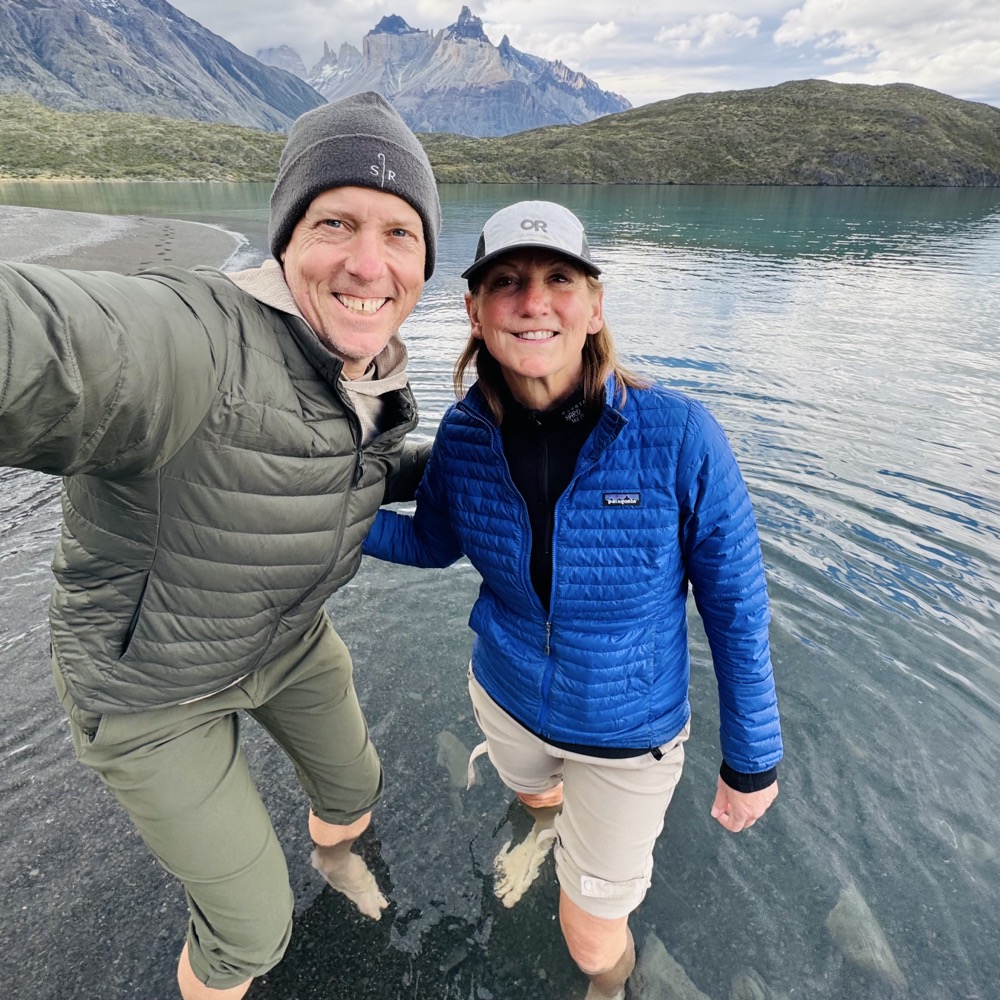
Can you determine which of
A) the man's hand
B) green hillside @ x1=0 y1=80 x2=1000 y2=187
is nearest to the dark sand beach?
the man's hand

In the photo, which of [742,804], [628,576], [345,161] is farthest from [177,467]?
[742,804]

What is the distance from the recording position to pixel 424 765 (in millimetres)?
4285

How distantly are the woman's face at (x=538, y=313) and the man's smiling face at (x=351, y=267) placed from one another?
1.27 ft

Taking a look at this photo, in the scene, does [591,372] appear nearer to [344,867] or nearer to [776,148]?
[344,867]

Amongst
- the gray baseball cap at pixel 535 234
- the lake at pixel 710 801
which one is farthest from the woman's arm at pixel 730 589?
the lake at pixel 710 801

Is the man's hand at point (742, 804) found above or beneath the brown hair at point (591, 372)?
beneath

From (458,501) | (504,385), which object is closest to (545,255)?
(504,385)

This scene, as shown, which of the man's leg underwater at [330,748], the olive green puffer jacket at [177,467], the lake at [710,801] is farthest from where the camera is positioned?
the lake at [710,801]

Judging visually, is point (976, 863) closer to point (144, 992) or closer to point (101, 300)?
point (144, 992)

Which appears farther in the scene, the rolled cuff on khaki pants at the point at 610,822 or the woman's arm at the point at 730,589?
the rolled cuff on khaki pants at the point at 610,822

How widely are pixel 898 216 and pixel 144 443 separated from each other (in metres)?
65.0

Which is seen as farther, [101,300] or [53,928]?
[53,928]

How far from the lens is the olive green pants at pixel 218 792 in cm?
228

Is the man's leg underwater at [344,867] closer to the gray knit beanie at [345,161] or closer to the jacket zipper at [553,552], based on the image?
the jacket zipper at [553,552]
